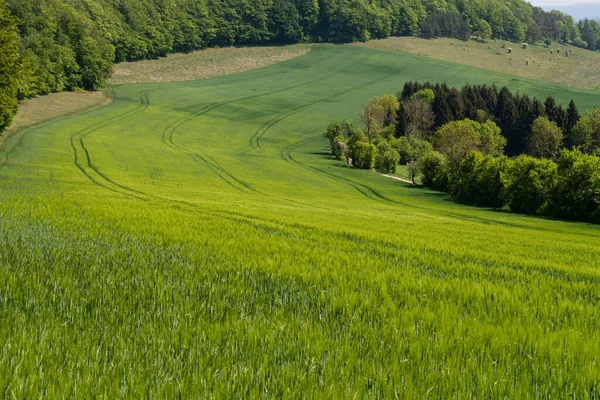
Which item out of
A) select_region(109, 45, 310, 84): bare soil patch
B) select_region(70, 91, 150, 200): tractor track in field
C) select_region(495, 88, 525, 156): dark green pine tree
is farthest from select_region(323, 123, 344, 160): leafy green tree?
select_region(109, 45, 310, 84): bare soil patch

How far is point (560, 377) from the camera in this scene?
4.39m

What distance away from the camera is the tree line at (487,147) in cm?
5116

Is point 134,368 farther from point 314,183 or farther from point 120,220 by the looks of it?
point 314,183

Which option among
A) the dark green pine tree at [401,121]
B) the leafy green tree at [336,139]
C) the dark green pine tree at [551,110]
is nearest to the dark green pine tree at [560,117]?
the dark green pine tree at [551,110]

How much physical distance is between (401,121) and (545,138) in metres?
32.1

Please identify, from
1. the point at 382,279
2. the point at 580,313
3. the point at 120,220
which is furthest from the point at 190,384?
the point at 120,220

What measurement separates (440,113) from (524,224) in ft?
270

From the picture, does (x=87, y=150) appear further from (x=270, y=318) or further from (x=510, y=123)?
(x=510, y=123)

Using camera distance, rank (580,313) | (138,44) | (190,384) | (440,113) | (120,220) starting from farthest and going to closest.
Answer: (138,44) < (440,113) < (120,220) < (580,313) < (190,384)

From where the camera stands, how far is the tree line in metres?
51.2

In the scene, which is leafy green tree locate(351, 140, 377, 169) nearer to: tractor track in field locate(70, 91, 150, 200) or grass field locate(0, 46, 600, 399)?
tractor track in field locate(70, 91, 150, 200)

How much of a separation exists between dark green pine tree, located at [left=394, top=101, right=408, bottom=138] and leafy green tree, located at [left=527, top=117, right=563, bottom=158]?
94.7 feet

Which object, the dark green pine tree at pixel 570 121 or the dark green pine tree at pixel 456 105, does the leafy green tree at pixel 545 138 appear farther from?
the dark green pine tree at pixel 456 105

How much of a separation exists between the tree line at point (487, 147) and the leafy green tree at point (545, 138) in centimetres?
20
